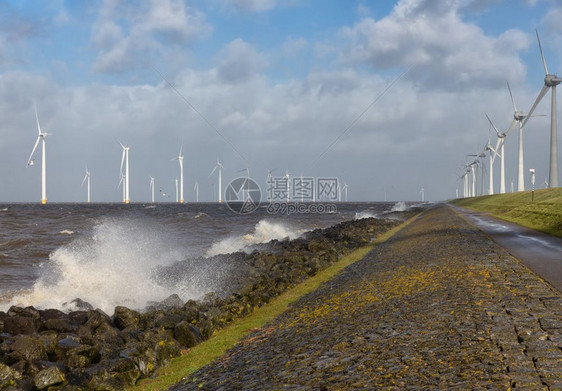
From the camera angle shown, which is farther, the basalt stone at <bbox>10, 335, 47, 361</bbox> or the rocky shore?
the basalt stone at <bbox>10, 335, 47, 361</bbox>

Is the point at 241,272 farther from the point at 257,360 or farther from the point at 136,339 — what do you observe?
the point at 257,360

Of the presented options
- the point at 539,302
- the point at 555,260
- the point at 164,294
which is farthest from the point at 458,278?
the point at 164,294


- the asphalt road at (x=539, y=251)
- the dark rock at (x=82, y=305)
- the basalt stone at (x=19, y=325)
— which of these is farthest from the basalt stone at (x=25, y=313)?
the asphalt road at (x=539, y=251)

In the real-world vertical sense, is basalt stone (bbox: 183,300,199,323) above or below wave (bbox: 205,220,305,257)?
above

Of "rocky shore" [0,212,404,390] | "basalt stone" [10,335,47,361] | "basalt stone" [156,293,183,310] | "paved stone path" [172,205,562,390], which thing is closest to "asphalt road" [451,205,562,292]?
"paved stone path" [172,205,562,390]

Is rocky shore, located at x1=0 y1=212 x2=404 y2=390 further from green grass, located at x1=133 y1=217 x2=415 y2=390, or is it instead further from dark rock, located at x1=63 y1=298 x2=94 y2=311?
green grass, located at x1=133 y1=217 x2=415 y2=390

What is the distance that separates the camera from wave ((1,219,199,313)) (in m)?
18.8

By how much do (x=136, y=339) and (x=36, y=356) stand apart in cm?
238

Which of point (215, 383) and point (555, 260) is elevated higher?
point (555, 260)

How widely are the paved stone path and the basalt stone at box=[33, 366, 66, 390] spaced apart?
2.33m

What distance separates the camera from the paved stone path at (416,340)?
6.27 metres

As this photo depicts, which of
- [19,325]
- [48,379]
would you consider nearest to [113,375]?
[48,379]

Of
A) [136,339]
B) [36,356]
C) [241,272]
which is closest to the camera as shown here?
[36,356]

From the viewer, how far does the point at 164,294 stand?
20.1 m
